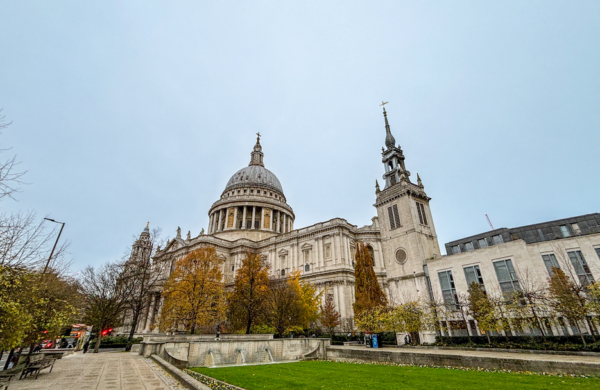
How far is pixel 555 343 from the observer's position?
1997cm

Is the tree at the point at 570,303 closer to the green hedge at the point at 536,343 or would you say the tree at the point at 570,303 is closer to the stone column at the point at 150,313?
the green hedge at the point at 536,343

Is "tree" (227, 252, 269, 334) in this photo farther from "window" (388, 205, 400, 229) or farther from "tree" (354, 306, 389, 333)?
"window" (388, 205, 400, 229)

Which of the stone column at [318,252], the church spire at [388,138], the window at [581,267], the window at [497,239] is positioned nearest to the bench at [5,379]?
the window at [581,267]

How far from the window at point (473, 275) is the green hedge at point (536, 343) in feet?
22.1

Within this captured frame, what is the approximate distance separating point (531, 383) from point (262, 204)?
59.7 m

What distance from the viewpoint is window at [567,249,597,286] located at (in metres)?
25.2

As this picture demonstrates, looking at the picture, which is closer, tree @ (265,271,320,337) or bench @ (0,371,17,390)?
bench @ (0,371,17,390)

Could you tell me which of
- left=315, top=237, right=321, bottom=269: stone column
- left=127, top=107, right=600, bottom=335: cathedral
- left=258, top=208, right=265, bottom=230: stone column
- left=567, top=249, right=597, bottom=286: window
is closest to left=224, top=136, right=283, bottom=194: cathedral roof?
left=127, top=107, right=600, bottom=335: cathedral

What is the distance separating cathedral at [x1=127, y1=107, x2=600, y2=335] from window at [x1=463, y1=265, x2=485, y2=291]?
95mm

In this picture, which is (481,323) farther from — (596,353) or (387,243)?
(387,243)

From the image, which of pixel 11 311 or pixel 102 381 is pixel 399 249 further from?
pixel 11 311

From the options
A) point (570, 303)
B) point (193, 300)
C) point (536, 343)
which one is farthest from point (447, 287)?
point (193, 300)

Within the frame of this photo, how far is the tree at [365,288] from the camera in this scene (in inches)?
1412

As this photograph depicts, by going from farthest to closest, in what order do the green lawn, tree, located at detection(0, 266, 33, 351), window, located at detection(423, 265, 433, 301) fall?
window, located at detection(423, 265, 433, 301) → the green lawn → tree, located at detection(0, 266, 33, 351)
